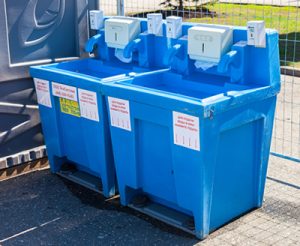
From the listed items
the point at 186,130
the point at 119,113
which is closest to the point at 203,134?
the point at 186,130

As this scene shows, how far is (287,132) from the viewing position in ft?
18.0

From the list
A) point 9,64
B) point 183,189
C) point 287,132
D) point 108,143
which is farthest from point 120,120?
point 287,132

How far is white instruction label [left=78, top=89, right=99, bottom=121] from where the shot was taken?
3.90m

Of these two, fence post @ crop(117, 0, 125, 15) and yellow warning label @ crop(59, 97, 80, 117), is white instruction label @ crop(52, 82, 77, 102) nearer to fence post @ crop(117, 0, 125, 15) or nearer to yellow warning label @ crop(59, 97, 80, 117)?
yellow warning label @ crop(59, 97, 80, 117)

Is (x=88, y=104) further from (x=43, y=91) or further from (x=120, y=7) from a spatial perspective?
(x=120, y=7)

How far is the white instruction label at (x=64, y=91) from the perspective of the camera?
13.3 ft

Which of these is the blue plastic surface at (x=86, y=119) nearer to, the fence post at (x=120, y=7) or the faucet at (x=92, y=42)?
the faucet at (x=92, y=42)

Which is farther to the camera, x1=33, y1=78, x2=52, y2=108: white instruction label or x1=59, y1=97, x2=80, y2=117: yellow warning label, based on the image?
x1=33, y1=78, x2=52, y2=108: white instruction label

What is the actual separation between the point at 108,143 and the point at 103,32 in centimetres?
113

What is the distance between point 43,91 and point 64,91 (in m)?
0.27

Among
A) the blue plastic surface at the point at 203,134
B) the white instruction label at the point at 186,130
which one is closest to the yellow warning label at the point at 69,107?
the blue plastic surface at the point at 203,134

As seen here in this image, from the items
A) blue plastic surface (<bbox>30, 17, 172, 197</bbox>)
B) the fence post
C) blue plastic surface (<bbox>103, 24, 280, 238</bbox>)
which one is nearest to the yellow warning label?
blue plastic surface (<bbox>30, 17, 172, 197</bbox>)

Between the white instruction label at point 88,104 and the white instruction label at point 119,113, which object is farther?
the white instruction label at point 88,104

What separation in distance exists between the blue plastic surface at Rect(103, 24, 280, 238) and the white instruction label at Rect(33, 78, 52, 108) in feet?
2.43
